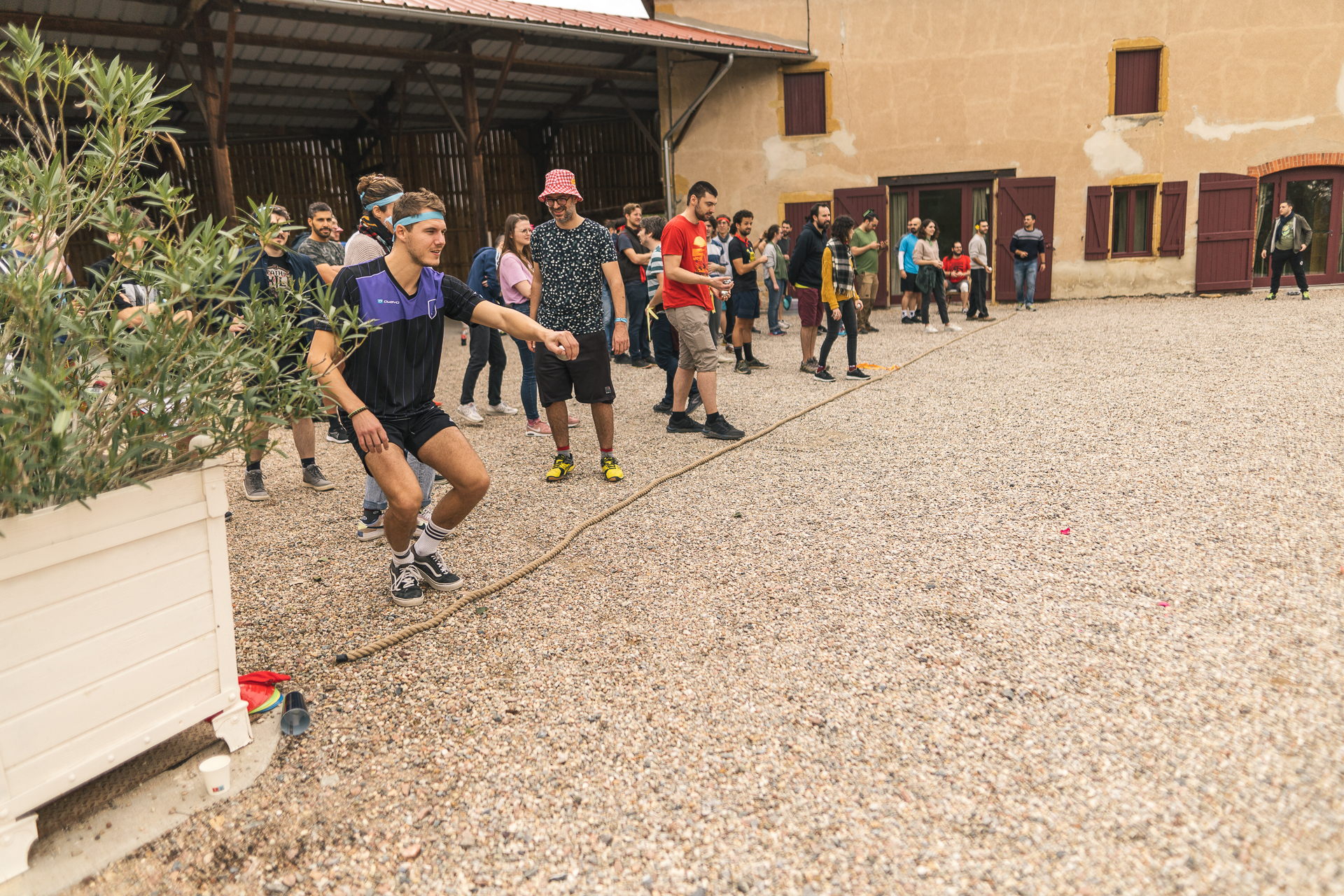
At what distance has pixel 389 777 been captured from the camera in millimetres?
2318

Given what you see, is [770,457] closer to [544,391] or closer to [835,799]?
[544,391]

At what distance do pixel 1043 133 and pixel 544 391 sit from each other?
1401cm

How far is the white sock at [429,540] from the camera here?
11.7ft

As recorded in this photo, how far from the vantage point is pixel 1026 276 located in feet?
48.7

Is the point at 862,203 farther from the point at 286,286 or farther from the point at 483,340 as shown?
the point at 286,286

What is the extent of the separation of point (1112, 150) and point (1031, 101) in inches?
68.1

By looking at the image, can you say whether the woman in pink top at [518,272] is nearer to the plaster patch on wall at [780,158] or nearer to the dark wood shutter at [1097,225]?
the plaster patch on wall at [780,158]

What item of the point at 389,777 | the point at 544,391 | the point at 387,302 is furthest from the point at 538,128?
the point at 389,777

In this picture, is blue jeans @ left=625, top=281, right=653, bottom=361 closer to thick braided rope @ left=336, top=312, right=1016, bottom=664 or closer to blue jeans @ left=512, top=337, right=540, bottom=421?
blue jeans @ left=512, top=337, right=540, bottom=421

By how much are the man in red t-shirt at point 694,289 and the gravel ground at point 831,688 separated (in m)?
0.93

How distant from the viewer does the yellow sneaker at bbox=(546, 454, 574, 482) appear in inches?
207

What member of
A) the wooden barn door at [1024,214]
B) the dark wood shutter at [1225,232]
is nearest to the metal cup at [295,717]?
the wooden barn door at [1024,214]

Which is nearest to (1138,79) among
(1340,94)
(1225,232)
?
(1225,232)

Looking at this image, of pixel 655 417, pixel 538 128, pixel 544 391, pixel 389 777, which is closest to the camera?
pixel 389 777
